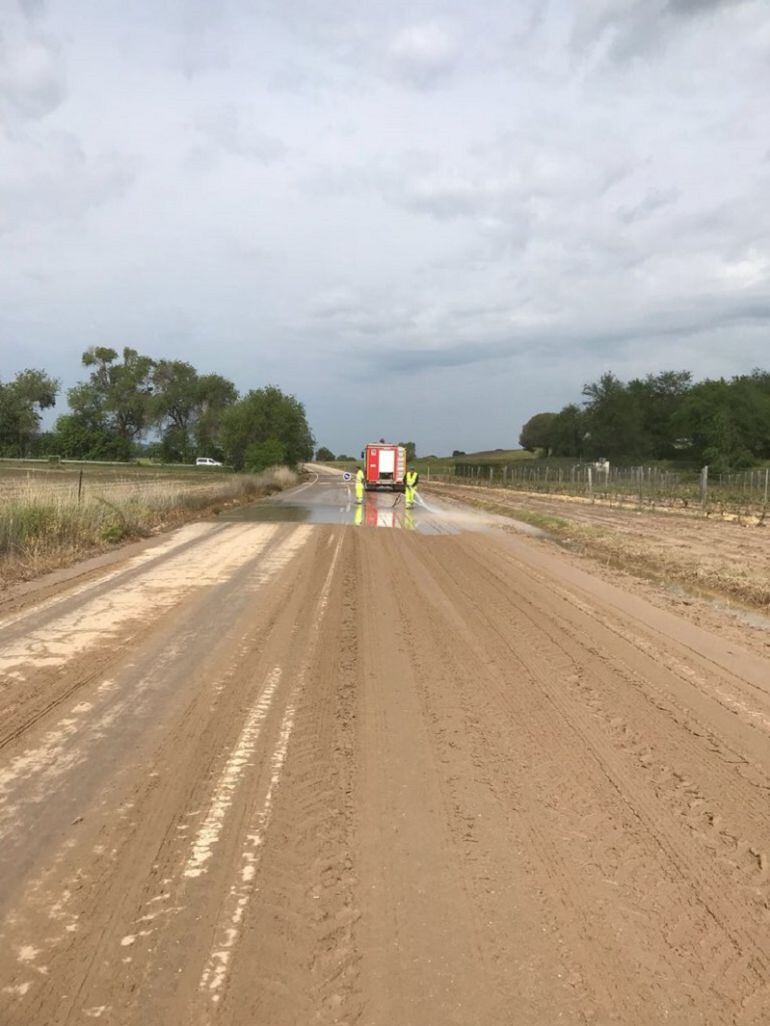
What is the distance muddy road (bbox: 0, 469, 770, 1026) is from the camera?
8.73ft

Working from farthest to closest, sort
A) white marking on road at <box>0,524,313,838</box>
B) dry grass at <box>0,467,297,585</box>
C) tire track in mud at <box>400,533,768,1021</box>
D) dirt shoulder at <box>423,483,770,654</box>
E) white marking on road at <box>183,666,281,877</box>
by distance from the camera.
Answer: dry grass at <box>0,467,297,585</box> → dirt shoulder at <box>423,483,770,654</box> → white marking on road at <box>0,524,313,838</box> → white marking on road at <box>183,666,281,877</box> → tire track in mud at <box>400,533,768,1021</box>

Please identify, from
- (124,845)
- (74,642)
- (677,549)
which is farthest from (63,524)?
(677,549)

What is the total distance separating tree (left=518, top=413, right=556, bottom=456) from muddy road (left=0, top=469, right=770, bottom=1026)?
104203mm

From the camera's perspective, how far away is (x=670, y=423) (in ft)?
258

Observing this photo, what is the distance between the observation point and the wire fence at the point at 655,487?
31047 mm

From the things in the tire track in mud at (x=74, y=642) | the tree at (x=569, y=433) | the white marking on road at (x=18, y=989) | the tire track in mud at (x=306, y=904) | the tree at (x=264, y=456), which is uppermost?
the tree at (x=569, y=433)

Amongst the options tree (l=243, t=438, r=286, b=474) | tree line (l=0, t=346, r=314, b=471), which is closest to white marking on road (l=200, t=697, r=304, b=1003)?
tree (l=243, t=438, r=286, b=474)

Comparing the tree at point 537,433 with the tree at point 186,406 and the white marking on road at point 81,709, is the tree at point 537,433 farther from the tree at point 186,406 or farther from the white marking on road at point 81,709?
the white marking on road at point 81,709

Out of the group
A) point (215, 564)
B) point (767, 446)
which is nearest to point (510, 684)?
point (215, 564)

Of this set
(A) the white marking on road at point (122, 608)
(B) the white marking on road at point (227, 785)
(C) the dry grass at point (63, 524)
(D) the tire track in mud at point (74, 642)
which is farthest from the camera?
(C) the dry grass at point (63, 524)

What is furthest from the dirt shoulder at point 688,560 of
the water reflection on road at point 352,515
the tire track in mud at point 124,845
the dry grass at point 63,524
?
the dry grass at point 63,524

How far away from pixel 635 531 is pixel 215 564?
1372cm

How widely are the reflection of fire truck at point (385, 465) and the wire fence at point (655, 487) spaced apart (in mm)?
10308

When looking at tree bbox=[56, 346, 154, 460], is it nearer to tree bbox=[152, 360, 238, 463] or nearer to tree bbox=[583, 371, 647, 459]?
tree bbox=[152, 360, 238, 463]
